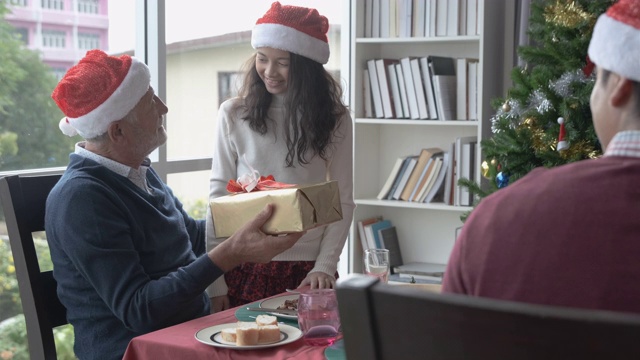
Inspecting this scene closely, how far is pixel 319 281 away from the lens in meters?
2.35

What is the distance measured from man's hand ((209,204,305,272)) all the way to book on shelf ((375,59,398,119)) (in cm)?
226

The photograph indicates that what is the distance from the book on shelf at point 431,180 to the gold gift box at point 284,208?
6.96ft

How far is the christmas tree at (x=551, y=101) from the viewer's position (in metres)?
2.78

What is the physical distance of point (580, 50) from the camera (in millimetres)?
2816

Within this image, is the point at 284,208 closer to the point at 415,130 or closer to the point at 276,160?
the point at 276,160

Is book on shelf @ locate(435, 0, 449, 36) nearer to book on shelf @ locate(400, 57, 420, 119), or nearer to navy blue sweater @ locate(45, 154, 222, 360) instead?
book on shelf @ locate(400, 57, 420, 119)

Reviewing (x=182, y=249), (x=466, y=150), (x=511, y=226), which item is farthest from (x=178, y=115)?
(x=511, y=226)

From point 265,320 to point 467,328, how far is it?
35.2 inches

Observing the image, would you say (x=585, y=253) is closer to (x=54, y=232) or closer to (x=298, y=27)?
(x=54, y=232)

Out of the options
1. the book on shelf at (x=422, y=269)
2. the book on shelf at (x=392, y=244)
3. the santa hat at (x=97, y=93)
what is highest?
the santa hat at (x=97, y=93)

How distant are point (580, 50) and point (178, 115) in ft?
5.60

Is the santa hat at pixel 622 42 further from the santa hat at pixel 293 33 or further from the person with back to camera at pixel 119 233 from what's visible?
the santa hat at pixel 293 33

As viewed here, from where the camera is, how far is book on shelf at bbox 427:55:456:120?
3.95 m

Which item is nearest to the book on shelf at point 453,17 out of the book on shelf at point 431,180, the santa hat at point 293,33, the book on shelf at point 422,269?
the book on shelf at point 431,180
